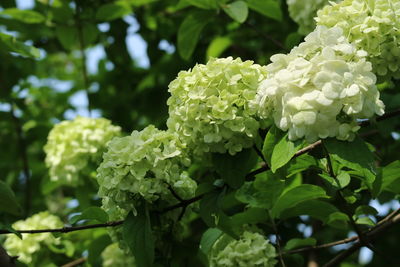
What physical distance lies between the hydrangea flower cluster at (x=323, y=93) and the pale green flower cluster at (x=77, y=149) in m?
1.94

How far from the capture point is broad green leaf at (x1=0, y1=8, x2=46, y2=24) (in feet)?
13.9

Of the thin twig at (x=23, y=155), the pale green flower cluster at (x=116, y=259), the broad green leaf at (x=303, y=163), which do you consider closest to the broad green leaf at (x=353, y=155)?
the broad green leaf at (x=303, y=163)

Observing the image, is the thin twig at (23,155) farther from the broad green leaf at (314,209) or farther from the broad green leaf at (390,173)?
the broad green leaf at (390,173)

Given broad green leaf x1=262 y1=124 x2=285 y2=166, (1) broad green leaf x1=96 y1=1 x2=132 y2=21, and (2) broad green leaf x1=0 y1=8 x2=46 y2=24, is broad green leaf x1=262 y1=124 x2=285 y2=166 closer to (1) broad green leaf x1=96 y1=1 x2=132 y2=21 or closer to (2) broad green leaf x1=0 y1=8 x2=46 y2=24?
(1) broad green leaf x1=96 y1=1 x2=132 y2=21

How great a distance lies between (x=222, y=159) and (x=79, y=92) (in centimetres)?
364

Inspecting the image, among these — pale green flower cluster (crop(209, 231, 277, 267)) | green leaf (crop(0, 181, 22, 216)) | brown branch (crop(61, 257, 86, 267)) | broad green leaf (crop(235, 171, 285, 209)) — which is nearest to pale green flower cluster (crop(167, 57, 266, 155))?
broad green leaf (crop(235, 171, 285, 209))

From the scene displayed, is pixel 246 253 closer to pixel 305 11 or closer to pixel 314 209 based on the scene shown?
pixel 314 209

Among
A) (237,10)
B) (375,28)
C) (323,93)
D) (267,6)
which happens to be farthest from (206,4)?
(323,93)

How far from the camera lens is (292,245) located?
3.11 meters

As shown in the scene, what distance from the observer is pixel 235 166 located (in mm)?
2453

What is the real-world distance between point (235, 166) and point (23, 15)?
2671 mm

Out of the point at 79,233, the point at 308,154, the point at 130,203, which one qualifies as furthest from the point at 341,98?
the point at 79,233

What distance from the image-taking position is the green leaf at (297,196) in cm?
257

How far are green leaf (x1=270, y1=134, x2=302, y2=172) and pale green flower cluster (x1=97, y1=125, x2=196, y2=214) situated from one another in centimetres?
47
